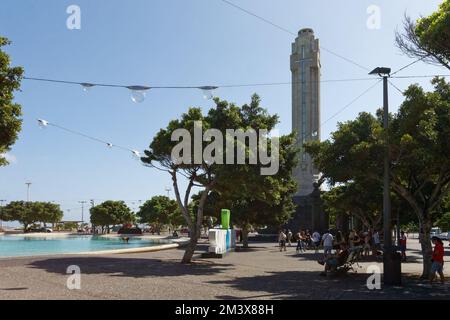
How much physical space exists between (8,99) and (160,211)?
7321 cm

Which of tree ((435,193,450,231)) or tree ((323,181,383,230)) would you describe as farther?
tree ((435,193,450,231))

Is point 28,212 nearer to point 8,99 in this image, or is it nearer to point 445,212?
point 445,212

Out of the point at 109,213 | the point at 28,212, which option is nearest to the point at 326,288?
the point at 109,213

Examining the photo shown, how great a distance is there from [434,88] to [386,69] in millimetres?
2282

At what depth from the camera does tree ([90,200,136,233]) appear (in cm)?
8925

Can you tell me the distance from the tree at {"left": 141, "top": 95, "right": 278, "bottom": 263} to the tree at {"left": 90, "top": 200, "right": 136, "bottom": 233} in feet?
225

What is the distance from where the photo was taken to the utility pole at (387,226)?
15297 mm

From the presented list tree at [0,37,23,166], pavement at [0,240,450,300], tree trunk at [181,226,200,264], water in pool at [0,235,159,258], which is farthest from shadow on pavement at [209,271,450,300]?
water in pool at [0,235,159,258]

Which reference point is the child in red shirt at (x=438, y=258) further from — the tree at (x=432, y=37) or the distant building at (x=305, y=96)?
the distant building at (x=305, y=96)

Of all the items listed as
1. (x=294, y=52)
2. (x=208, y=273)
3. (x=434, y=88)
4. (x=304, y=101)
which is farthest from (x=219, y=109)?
(x=294, y=52)

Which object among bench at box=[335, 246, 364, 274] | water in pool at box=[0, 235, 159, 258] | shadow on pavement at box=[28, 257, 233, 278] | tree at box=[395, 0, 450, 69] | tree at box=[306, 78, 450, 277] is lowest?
water in pool at box=[0, 235, 159, 258]

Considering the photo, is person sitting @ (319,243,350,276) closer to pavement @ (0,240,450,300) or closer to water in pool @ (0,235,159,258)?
pavement @ (0,240,450,300)

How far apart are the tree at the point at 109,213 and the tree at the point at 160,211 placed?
13.1ft

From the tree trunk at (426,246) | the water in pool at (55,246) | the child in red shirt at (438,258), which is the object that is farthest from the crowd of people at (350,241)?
the water in pool at (55,246)
